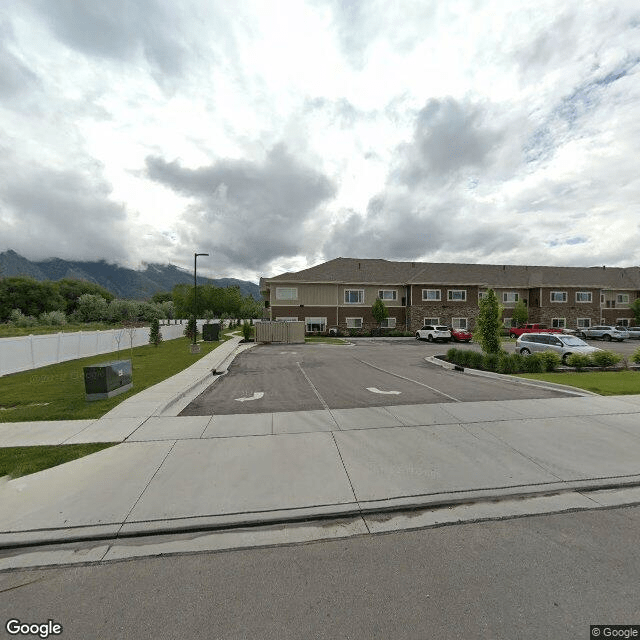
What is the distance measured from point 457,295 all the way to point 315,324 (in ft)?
59.5

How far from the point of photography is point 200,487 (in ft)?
14.8

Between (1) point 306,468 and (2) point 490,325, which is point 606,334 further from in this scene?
(1) point 306,468

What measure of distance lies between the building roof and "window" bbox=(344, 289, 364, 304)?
1.13 meters

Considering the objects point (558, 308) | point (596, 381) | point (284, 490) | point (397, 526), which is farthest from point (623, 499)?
point (558, 308)

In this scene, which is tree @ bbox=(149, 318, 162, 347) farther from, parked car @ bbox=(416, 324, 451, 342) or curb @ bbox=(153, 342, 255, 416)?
parked car @ bbox=(416, 324, 451, 342)

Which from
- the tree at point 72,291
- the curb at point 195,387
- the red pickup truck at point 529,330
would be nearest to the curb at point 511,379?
the curb at point 195,387

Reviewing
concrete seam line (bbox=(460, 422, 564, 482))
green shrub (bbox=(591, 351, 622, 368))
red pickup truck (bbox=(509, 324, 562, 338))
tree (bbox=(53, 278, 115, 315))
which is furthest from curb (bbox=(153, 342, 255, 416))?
tree (bbox=(53, 278, 115, 315))

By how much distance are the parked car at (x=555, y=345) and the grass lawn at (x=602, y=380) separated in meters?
2.36

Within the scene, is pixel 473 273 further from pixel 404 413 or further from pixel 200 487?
pixel 200 487

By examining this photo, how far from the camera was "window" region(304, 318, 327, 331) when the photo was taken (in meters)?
37.3

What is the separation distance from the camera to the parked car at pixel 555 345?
52.8 feet

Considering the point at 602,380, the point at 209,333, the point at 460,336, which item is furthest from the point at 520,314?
the point at 209,333

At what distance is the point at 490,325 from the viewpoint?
1562 centimetres

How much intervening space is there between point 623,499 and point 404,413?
12.9 feet
